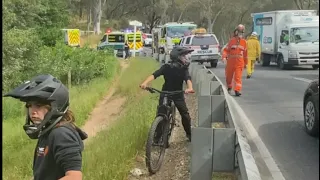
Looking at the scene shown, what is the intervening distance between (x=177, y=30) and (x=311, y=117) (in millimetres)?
29816

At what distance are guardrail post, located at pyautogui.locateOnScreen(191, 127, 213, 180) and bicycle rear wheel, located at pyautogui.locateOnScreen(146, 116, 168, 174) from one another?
1.43 m

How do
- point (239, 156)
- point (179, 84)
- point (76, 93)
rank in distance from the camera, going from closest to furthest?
point (239, 156)
point (179, 84)
point (76, 93)

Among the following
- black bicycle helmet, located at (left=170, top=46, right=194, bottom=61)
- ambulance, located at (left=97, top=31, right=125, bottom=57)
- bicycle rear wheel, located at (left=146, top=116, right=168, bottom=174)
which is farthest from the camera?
ambulance, located at (left=97, top=31, right=125, bottom=57)

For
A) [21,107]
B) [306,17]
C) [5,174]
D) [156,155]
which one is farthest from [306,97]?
[306,17]

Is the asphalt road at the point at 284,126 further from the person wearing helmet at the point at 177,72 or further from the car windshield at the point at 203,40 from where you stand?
the car windshield at the point at 203,40

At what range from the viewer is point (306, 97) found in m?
8.64

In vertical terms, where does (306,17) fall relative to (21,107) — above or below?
above

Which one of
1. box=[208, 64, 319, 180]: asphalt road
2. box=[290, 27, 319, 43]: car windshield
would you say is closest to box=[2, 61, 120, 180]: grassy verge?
box=[208, 64, 319, 180]: asphalt road

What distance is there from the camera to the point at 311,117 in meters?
8.36

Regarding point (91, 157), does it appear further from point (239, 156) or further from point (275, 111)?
point (275, 111)

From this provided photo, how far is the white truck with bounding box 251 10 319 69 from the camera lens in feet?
80.7

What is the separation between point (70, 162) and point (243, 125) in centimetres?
694

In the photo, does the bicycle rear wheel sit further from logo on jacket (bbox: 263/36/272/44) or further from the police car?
logo on jacket (bbox: 263/36/272/44)

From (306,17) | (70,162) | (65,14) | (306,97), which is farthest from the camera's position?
(65,14)
